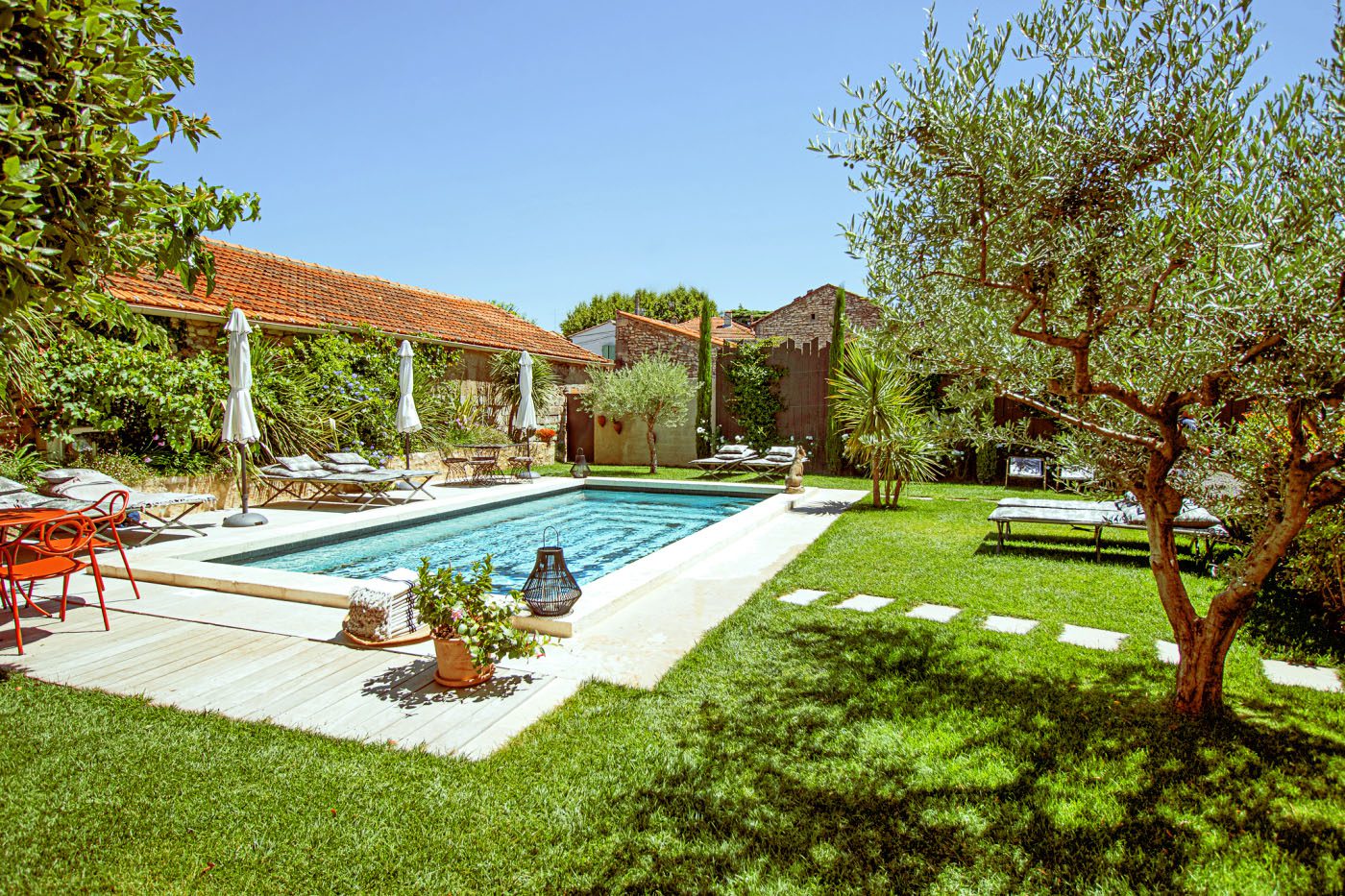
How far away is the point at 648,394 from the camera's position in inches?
619

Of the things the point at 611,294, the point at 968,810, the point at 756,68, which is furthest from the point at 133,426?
Answer: the point at 611,294

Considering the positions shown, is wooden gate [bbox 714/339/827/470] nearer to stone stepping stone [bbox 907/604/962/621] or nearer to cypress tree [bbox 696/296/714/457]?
cypress tree [bbox 696/296/714/457]

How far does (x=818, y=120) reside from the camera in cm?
337

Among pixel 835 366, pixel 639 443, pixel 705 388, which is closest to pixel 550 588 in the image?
pixel 835 366

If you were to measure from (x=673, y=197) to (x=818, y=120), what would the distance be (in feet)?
48.3

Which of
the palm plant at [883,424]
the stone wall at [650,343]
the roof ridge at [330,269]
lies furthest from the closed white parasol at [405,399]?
the stone wall at [650,343]

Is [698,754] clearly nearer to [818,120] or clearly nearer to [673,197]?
[818,120]

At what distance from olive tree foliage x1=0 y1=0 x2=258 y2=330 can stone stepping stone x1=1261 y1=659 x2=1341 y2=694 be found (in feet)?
19.9

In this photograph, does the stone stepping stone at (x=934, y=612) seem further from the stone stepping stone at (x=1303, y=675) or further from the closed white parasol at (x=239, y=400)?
the closed white parasol at (x=239, y=400)

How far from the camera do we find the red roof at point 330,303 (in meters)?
11.4

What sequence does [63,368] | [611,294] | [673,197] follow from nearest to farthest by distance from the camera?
[63,368] → [673,197] → [611,294]

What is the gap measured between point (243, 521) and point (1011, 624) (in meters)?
8.99

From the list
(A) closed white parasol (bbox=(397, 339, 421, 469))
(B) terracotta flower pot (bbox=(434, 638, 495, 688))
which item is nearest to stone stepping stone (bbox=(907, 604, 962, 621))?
(B) terracotta flower pot (bbox=(434, 638, 495, 688))

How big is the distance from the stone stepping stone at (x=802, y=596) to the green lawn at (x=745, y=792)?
141 cm
